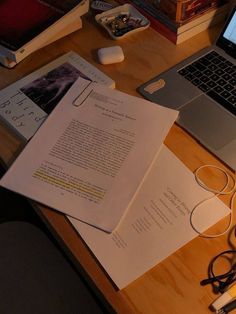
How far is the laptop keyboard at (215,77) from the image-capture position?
34.3 inches

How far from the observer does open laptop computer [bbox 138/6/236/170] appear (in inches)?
32.0

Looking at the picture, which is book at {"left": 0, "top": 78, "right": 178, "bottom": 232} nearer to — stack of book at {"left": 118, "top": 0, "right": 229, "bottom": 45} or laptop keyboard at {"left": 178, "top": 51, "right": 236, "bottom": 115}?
laptop keyboard at {"left": 178, "top": 51, "right": 236, "bottom": 115}

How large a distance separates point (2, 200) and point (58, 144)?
0.67 metres

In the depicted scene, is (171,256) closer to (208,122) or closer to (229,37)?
(208,122)

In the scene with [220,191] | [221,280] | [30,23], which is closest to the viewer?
[221,280]

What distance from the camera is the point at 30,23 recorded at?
3.20 ft

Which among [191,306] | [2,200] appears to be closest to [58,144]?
[191,306]

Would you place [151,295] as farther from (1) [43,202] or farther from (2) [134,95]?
(2) [134,95]

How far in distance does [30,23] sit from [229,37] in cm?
46

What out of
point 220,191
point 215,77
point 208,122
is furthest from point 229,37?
point 220,191

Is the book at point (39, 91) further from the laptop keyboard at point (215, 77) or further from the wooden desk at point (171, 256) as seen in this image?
the laptop keyboard at point (215, 77)

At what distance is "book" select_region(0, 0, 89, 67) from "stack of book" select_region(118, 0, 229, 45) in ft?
0.53

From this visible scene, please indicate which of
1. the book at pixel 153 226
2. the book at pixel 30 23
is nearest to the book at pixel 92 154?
the book at pixel 153 226

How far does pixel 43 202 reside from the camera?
0.72 metres
